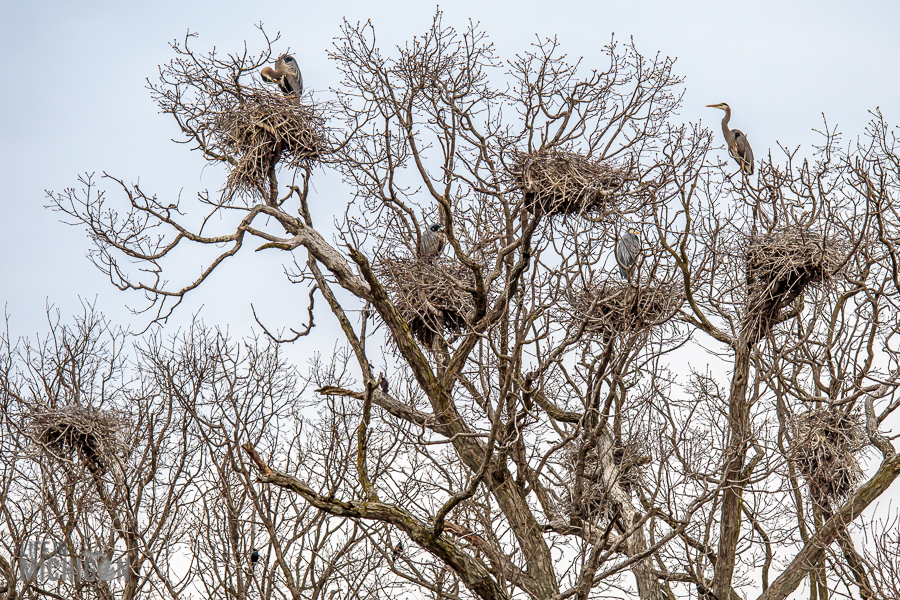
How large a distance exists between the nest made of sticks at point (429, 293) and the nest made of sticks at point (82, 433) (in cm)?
354

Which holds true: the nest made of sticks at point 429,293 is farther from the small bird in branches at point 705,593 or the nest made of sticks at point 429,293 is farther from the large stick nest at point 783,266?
the small bird in branches at point 705,593

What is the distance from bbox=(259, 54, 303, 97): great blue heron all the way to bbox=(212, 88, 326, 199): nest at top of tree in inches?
30.1

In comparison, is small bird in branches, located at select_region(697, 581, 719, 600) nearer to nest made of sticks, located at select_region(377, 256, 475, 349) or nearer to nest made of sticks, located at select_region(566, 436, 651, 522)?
nest made of sticks, located at select_region(566, 436, 651, 522)

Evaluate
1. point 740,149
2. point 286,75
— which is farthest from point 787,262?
point 286,75

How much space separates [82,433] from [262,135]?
3.93m

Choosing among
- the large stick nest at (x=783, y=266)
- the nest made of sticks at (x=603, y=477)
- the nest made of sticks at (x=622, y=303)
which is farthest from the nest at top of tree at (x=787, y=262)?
the nest made of sticks at (x=603, y=477)

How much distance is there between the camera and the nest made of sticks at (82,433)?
923 centimetres

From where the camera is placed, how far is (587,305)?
7.72m

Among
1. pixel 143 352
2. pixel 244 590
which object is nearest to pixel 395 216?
pixel 244 590

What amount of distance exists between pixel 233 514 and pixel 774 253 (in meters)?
5.79

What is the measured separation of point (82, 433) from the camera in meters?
9.33

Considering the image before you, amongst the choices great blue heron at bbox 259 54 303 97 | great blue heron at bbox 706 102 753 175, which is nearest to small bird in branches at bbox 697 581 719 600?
great blue heron at bbox 706 102 753 175

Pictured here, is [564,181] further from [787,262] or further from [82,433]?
[82,433]

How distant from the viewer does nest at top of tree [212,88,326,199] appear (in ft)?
26.1
